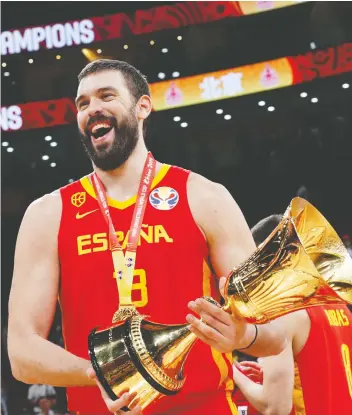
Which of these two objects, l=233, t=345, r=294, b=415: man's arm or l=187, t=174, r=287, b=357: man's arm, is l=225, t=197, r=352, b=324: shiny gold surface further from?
l=233, t=345, r=294, b=415: man's arm

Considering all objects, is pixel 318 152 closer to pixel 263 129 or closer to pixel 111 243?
pixel 263 129

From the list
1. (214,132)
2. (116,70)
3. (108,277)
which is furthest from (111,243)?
(214,132)

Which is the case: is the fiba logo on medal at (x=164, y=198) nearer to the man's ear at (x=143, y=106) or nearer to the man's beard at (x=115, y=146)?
the man's beard at (x=115, y=146)

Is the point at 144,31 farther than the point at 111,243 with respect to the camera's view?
Yes

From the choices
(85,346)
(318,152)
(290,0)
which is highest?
(290,0)

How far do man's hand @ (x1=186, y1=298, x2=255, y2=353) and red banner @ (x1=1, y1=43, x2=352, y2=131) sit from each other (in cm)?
1149

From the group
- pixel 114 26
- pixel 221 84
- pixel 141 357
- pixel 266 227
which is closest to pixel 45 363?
pixel 141 357

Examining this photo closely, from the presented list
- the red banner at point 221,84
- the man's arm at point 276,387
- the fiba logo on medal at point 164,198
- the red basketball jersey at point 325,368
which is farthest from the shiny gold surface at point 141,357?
the red banner at point 221,84

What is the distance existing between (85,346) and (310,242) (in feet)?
2.65

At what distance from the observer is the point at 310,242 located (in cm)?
200

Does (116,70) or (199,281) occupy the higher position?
(116,70)

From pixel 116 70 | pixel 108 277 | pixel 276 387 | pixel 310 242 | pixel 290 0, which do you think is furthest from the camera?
pixel 290 0

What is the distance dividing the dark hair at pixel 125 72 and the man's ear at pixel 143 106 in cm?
2

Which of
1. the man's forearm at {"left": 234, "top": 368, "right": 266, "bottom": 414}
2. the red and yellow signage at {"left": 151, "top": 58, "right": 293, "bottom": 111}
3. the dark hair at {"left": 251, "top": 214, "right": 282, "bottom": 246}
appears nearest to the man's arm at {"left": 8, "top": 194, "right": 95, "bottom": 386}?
the man's forearm at {"left": 234, "top": 368, "right": 266, "bottom": 414}
